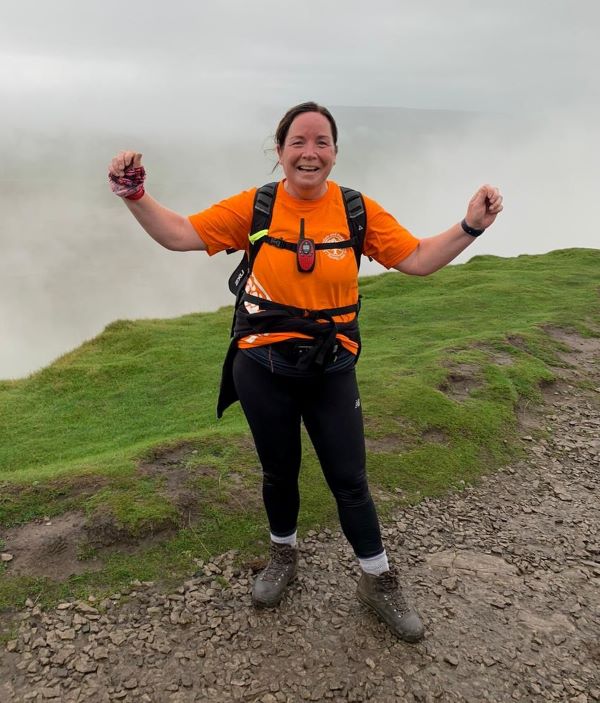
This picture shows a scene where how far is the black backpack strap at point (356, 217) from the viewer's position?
499 cm

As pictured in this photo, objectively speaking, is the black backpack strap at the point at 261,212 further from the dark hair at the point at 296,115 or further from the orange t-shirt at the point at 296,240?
the dark hair at the point at 296,115

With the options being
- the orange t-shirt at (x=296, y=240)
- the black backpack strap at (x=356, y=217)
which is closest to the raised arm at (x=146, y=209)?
the orange t-shirt at (x=296, y=240)

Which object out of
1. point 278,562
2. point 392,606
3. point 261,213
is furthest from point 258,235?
point 392,606

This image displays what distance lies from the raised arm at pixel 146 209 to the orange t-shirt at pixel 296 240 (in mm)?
121

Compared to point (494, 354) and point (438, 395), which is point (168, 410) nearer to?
point (438, 395)

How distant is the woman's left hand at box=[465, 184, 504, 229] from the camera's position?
487 cm

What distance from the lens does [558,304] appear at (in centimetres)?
2072

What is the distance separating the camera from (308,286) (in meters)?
4.80

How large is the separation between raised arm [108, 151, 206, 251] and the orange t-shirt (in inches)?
4.8

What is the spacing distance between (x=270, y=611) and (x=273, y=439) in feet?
6.38

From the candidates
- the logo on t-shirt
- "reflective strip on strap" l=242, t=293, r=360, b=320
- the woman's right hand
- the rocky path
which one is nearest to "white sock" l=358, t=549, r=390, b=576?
the rocky path

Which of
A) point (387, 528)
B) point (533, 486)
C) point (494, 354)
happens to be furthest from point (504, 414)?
point (387, 528)

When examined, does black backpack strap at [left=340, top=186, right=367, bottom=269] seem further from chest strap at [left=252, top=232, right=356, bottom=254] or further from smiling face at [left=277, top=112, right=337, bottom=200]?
smiling face at [left=277, top=112, right=337, bottom=200]

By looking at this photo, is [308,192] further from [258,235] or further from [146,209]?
[146,209]
